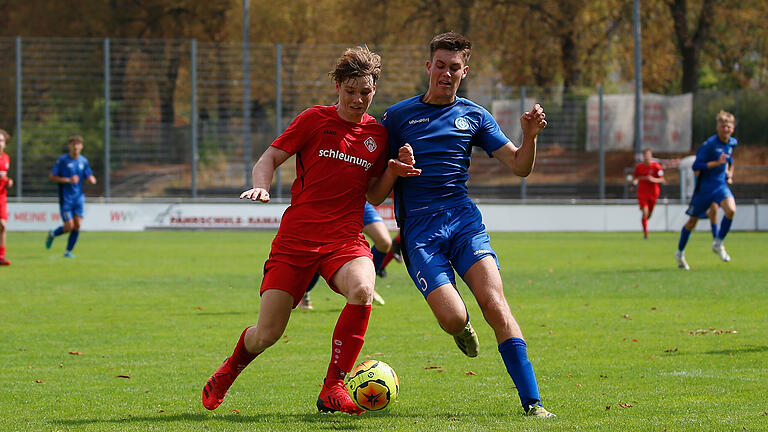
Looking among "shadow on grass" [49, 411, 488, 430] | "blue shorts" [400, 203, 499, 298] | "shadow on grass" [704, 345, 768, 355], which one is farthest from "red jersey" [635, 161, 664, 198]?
"shadow on grass" [49, 411, 488, 430]

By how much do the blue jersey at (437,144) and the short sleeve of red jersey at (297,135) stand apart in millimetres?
526

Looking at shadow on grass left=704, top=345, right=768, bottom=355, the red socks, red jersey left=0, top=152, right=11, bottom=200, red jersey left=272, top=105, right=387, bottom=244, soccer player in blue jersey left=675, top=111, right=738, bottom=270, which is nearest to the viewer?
the red socks

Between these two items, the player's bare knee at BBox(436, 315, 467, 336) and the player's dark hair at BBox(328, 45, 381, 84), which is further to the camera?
the player's dark hair at BBox(328, 45, 381, 84)

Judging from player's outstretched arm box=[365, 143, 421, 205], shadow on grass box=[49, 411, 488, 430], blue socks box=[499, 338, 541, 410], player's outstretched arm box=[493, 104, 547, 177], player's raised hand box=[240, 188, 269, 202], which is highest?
player's outstretched arm box=[493, 104, 547, 177]

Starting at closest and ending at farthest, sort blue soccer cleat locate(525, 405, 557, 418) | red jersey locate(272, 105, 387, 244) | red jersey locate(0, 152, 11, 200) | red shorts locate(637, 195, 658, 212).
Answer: blue soccer cleat locate(525, 405, 557, 418) → red jersey locate(272, 105, 387, 244) → red jersey locate(0, 152, 11, 200) → red shorts locate(637, 195, 658, 212)

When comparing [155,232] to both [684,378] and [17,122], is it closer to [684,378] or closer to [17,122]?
[17,122]

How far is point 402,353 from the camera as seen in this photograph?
27.7ft

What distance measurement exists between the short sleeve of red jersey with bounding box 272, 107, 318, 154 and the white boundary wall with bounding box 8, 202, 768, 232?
22.3 meters

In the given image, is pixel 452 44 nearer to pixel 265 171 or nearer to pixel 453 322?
pixel 265 171

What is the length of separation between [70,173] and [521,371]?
48.8ft

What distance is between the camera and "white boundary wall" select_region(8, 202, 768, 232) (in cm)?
2880

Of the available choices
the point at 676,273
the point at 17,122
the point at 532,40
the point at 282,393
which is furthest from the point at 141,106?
the point at 282,393

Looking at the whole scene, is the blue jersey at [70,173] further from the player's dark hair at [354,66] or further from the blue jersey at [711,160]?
the player's dark hair at [354,66]

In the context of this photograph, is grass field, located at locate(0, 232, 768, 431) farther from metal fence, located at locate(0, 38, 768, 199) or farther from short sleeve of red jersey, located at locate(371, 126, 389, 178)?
metal fence, located at locate(0, 38, 768, 199)
